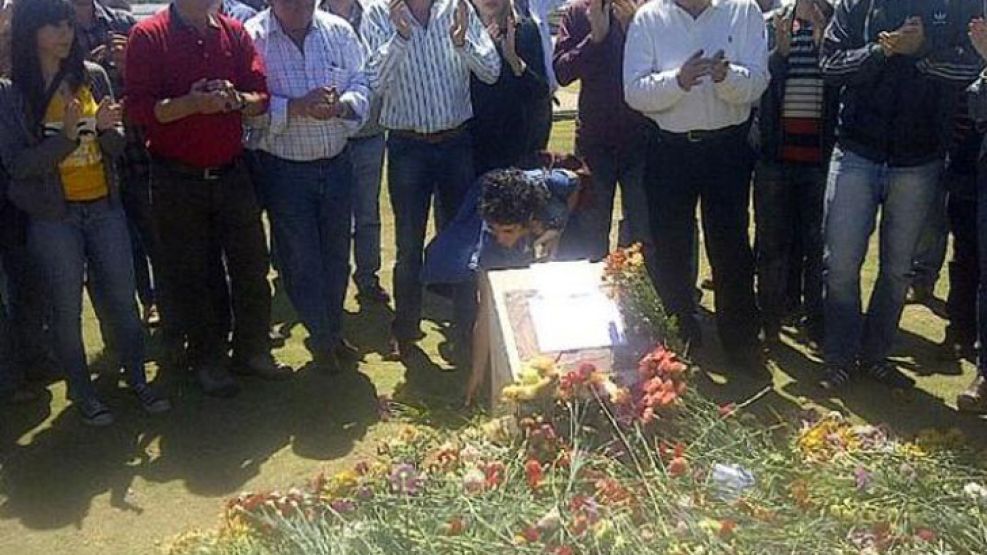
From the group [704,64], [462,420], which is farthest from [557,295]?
[704,64]

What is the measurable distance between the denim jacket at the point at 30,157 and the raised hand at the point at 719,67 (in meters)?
2.56

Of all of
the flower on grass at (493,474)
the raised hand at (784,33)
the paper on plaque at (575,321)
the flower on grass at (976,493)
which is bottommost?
the flower on grass at (976,493)

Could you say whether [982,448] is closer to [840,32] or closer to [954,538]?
[954,538]

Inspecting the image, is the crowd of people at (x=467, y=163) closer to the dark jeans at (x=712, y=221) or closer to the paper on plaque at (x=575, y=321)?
the dark jeans at (x=712, y=221)

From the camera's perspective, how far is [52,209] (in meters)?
4.65

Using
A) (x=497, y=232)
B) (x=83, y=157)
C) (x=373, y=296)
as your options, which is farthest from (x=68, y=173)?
(x=373, y=296)

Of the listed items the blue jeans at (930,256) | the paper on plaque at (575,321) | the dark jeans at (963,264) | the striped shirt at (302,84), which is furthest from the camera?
the blue jeans at (930,256)

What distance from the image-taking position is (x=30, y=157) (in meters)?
4.53

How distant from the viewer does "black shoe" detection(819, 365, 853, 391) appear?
5.31 metres

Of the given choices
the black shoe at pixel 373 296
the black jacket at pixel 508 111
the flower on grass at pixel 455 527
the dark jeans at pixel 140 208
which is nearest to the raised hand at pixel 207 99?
the dark jeans at pixel 140 208

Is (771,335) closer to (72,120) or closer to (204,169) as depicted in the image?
(204,169)

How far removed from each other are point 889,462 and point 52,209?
3.36 meters

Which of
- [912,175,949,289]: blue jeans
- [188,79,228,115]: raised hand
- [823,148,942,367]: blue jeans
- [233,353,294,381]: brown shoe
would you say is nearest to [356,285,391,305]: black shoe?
[233,353,294,381]: brown shoe

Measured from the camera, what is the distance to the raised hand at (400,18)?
538 cm
